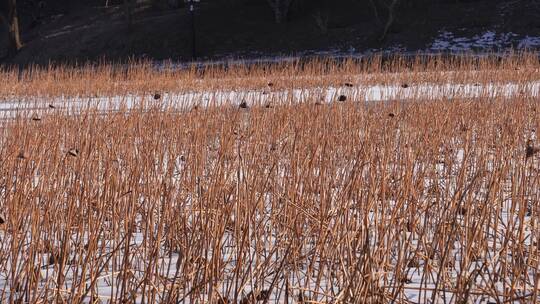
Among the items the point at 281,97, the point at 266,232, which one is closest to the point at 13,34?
the point at 281,97

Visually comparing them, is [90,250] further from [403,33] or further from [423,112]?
[403,33]

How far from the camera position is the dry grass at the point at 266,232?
2125 mm

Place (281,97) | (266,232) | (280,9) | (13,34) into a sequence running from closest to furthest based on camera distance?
(266,232) → (281,97) → (280,9) → (13,34)

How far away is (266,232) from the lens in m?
3.07

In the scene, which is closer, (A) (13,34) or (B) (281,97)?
(B) (281,97)

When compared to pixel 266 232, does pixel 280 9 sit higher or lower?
higher

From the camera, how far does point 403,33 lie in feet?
75.9

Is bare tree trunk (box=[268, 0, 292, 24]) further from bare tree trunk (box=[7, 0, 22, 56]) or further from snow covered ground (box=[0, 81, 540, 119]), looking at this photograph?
snow covered ground (box=[0, 81, 540, 119])

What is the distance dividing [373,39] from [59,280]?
21.7 m

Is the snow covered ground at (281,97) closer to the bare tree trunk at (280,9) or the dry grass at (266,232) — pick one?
the dry grass at (266,232)

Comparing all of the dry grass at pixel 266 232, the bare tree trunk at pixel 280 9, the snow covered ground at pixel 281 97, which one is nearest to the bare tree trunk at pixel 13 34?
the bare tree trunk at pixel 280 9

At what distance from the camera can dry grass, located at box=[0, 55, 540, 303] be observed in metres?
2.12

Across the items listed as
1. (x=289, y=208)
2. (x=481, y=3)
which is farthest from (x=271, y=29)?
(x=289, y=208)

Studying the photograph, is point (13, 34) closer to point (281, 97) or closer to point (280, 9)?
point (280, 9)
